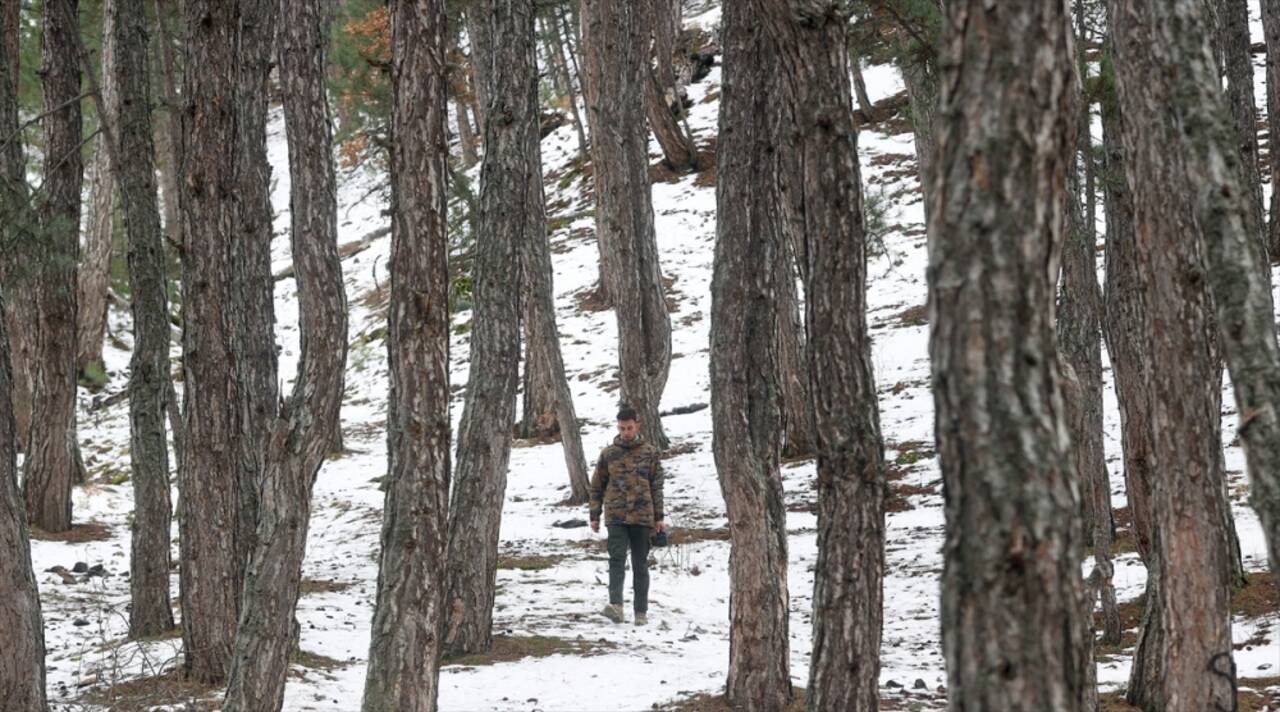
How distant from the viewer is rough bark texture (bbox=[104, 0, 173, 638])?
33.1 feet

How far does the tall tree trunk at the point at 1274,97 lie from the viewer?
1694cm

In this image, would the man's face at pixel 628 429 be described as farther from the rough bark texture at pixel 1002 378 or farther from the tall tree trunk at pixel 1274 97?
the tall tree trunk at pixel 1274 97

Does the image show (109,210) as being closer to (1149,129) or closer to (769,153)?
(769,153)

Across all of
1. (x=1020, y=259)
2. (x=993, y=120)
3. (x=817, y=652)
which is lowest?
(x=817, y=652)

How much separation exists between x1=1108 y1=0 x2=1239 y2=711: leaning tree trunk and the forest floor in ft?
6.80

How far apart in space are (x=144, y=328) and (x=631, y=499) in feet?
14.2

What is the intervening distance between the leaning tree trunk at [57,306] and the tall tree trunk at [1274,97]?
563 inches

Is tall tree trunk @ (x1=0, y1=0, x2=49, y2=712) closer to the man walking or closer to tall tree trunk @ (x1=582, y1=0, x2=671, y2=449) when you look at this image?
the man walking

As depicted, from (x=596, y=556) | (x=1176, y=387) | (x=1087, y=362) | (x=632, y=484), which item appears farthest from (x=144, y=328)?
(x=1176, y=387)

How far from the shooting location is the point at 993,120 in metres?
3.10

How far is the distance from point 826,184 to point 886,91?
2853 cm

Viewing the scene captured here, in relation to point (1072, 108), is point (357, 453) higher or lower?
lower

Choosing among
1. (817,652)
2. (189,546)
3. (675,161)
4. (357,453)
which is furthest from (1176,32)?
(675,161)

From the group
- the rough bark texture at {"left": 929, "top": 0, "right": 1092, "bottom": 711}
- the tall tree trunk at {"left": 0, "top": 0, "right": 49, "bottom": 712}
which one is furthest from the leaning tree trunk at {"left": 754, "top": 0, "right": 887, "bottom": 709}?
the tall tree trunk at {"left": 0, "top": 0, "right": 49, "bottom": 712}
